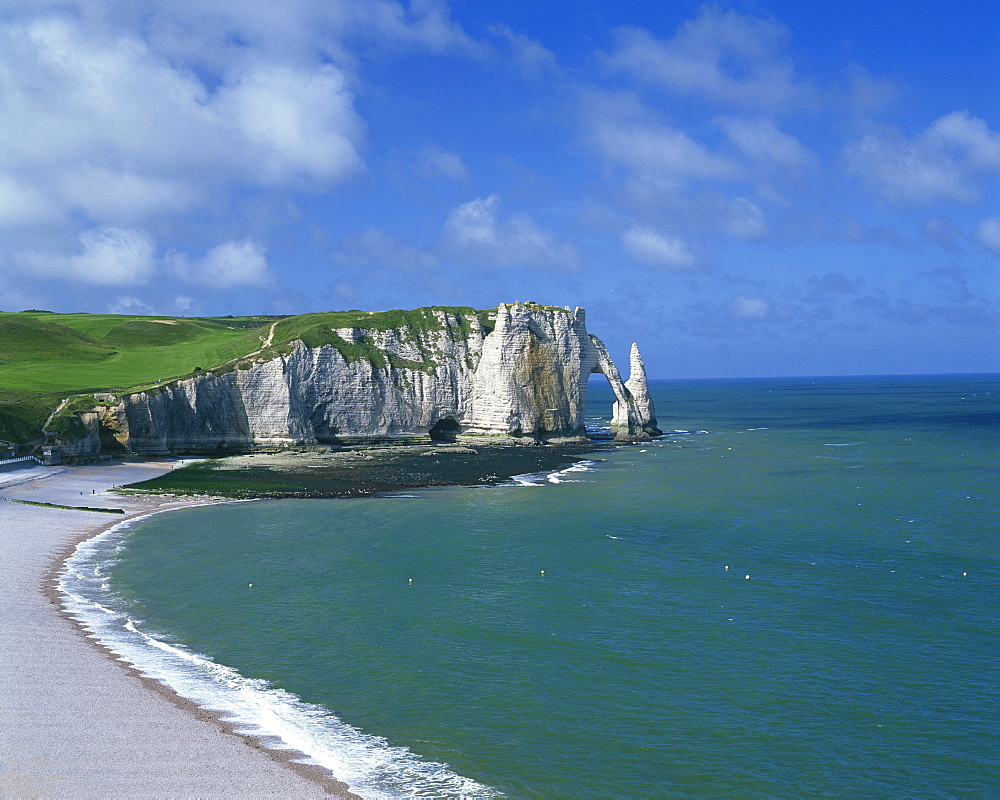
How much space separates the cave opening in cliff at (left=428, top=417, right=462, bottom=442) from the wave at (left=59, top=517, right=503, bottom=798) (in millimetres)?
62116

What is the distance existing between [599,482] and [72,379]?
5715 centimetres

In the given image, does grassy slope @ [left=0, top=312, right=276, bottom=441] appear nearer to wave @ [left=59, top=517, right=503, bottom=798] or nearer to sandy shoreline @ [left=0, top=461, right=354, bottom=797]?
wave @ [left=59, top=517, right=503, bottom=798]

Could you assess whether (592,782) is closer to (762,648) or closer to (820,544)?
(762,648)

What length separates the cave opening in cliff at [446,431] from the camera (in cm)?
9269

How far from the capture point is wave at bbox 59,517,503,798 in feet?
59.1

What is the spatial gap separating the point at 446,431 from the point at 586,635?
218 feet

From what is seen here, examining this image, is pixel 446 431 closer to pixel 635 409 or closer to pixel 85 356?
pixel 635 409

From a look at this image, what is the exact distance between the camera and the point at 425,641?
2742 cm

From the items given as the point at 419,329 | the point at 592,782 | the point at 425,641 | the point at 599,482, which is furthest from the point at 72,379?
the point at 592,782

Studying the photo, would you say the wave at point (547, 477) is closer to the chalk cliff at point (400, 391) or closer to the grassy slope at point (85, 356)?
the chalk cliff at point (400, 391)

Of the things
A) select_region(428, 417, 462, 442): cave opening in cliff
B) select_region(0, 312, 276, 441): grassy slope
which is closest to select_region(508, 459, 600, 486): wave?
select_region(428, 417, 462, 442): cave opening in cliff

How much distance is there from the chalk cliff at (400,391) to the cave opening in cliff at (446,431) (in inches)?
6.7

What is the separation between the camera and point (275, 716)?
21.3m

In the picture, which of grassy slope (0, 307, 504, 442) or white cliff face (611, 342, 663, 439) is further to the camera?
white cliff face (611, 342, 663, 439)
